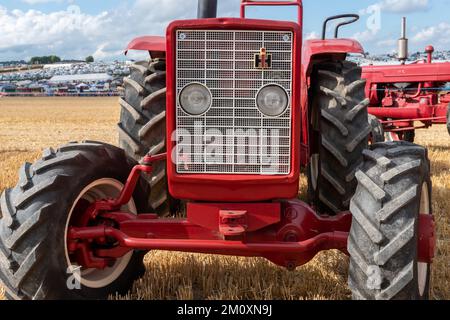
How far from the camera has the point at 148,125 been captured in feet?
13.9

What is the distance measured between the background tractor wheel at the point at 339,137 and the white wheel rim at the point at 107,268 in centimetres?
144

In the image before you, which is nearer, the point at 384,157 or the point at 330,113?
the point at 384,157

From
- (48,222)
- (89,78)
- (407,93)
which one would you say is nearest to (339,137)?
(48,222)

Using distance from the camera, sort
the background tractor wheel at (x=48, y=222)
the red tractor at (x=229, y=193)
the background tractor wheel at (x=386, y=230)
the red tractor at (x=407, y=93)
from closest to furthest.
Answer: the background tractor wheel at (x=386, y=230) → the red tractor at (x=229, y=193) → the background tractor wheel at (x=48, y=222) → the red tractor at (x=407, y=93)

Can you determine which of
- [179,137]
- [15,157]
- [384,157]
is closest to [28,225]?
[179,137]

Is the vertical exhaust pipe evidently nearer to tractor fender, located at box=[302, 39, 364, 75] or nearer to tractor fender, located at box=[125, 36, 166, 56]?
tractor fender, located at box=[125, 36, 166, 56]

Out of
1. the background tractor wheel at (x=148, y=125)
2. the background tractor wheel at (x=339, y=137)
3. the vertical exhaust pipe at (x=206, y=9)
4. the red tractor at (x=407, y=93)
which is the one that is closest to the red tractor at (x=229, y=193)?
the background tractor wheel at (x=339, y=137)

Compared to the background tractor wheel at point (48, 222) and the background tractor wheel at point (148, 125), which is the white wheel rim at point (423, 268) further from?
the background tractor wheel at point (148, 125)

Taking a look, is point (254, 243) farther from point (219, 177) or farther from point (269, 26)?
point (269, 26)

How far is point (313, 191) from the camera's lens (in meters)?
4.75

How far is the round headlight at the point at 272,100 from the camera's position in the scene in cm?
291

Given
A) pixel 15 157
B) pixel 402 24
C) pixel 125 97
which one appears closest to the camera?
pixel 125 97

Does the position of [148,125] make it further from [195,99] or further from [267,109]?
[267,109]
